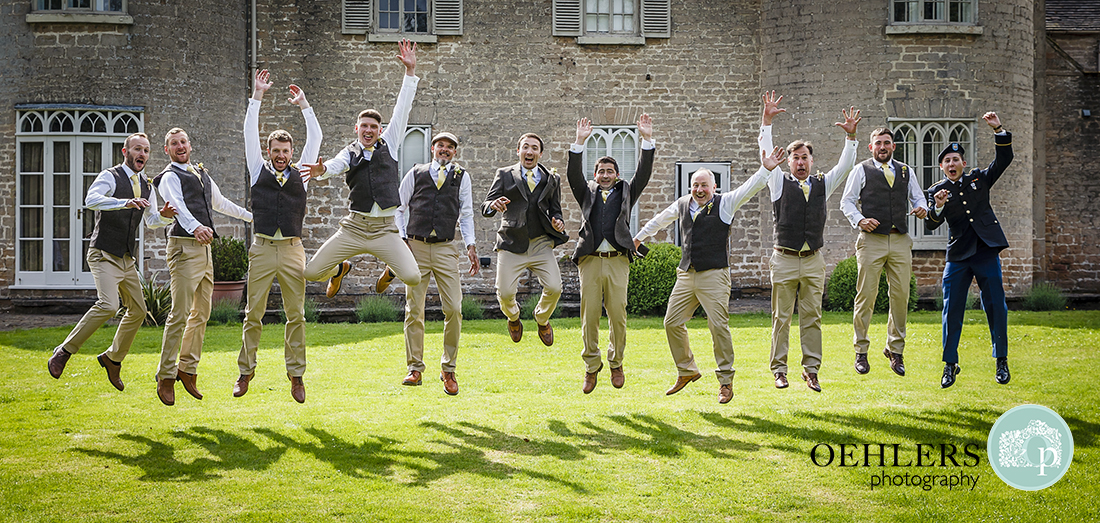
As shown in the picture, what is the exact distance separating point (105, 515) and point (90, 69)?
36.4 ft

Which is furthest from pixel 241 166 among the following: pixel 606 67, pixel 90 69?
pixel 606 67

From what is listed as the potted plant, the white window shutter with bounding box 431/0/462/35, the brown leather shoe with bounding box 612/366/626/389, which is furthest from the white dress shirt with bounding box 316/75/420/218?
the white window shutter with bounding box 431/0/462/35

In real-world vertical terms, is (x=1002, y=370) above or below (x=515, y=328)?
below

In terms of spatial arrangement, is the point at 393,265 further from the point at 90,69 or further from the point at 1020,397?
the point at 90,69

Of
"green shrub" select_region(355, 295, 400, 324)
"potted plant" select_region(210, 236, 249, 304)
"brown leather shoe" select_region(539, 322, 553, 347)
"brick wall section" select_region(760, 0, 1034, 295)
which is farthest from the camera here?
"brick wall section" select_region(760, 0, 1034, 295)

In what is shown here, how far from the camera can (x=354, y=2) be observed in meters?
16.2

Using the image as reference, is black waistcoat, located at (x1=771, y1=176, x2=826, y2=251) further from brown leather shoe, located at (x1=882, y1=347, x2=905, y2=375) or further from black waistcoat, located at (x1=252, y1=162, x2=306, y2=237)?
black waistcoat, located at (x1=252, y1=162, x2=306, y2=237)

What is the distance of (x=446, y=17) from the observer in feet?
53.5

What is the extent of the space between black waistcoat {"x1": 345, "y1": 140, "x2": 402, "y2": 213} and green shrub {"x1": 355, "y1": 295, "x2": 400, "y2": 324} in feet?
24.1

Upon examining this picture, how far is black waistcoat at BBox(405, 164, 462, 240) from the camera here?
7633 millimetres

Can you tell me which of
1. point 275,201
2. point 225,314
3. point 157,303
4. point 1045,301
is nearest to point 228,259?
point 225,314

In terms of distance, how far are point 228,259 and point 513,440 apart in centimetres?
910

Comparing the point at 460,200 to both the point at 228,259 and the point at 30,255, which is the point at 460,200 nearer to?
the point at 228,259

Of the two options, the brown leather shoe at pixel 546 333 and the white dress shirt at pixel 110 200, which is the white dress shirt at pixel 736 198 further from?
the white dress shirt at pixel 110 200
